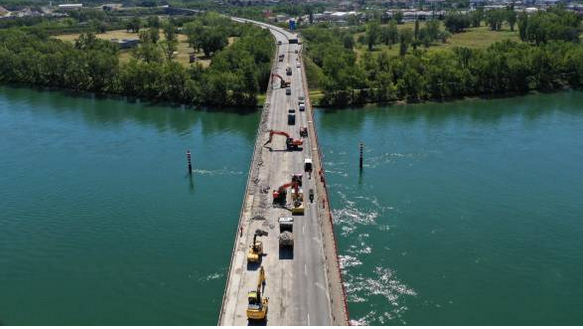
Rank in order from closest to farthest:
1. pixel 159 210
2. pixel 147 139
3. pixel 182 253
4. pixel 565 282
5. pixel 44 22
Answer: pixel 565 282, pixel 182 253, pixel 159 210, pixel 147 139, pixel 44 22

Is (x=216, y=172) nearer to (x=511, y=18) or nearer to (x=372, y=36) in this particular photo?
(x=372, y=36)

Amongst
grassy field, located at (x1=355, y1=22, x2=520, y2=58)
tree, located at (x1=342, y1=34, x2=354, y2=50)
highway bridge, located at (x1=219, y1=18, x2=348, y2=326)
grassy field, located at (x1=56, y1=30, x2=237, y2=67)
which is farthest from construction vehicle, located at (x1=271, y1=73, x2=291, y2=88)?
tree, located at (x1=342, y1=34, x2=354, y2=50)

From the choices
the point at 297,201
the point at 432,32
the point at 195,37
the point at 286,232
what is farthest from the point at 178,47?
the point at 286,232

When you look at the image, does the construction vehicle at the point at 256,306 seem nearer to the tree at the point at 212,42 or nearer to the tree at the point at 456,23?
the tree at the point at 212,42

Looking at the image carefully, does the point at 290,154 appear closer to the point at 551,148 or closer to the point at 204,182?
the point at 204,182

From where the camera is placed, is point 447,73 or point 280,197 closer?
point 280,197

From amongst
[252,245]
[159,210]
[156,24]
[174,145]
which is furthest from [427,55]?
[156,24]

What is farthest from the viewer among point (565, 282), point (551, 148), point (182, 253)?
point (551, 148)

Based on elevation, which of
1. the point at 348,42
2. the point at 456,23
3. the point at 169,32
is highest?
the point at 456,23
